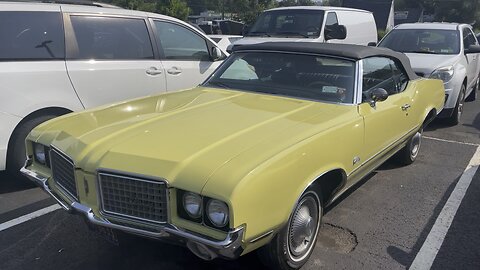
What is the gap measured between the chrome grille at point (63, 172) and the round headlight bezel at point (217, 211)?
967 mm

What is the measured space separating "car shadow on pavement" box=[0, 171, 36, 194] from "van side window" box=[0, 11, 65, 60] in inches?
→ 51.0

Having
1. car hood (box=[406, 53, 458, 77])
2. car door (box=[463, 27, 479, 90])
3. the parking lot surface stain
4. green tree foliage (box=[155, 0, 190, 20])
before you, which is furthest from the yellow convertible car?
green tree foliage (box=[155, 0, 190, 20])

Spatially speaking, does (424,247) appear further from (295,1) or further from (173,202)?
(295,1)

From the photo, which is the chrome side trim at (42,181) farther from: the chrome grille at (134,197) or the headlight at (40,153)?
the chrome grille at (134,197)

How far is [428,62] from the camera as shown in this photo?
723 cm

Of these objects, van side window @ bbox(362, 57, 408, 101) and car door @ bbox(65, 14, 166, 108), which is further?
car door @ bbox(65, 14, 166, 108)

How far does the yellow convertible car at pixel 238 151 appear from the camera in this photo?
2.44 meters

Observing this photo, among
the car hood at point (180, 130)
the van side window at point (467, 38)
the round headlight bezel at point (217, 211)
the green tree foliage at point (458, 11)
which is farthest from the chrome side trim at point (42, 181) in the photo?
the green tree foliage at point (458, 11)

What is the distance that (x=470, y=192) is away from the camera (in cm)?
456

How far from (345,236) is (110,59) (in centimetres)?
327

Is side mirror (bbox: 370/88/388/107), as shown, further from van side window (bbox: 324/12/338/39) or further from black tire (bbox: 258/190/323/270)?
van side window (bbox: 324/12/338/39)

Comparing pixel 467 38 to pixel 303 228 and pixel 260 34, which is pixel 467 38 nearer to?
pixel 260 34

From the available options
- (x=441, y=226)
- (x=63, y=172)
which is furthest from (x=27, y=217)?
(x=441, y=226)

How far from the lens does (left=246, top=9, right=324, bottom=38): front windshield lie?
9.09m
